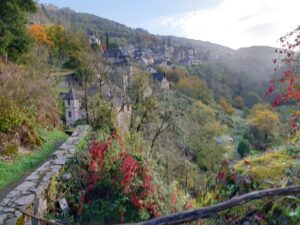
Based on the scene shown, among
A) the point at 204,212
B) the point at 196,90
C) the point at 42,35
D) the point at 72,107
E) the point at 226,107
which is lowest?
the point at 226,107

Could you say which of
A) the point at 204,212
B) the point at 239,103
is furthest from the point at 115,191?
the point at 239,103

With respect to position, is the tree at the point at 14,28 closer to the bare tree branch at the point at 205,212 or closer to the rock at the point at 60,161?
the rock at the point at 60,161

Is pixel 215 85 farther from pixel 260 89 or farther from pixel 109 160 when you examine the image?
pixel 109 160

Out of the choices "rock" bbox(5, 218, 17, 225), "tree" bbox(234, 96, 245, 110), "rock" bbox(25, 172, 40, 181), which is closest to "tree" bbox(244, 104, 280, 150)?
"tree" bbox(234, 96, 245, 110)

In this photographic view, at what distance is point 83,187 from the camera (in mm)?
6141

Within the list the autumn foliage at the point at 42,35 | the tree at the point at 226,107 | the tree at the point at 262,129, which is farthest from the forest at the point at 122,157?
the tree at the point at 226,107

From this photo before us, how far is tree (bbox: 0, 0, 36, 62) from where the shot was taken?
40.5 ft

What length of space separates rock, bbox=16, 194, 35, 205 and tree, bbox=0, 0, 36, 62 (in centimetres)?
938

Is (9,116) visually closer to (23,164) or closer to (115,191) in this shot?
(23,164)

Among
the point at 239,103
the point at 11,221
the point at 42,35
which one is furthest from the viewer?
the point at 239,103

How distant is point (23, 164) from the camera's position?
624 centimetres

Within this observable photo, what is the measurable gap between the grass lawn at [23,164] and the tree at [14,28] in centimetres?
648

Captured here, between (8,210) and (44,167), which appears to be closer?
(8,210)

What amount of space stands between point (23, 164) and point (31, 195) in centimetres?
185
